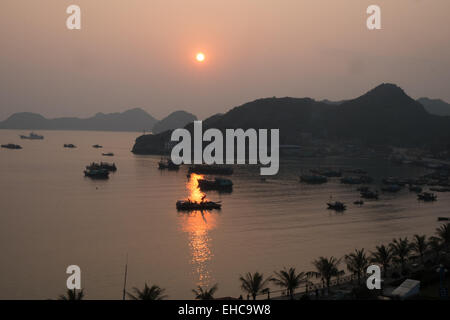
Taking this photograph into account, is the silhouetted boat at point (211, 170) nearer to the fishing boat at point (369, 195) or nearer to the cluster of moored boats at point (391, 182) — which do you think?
the cluster of moored boats at point (391, 182)

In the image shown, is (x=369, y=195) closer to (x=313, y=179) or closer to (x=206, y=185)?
(x=313, y=179)

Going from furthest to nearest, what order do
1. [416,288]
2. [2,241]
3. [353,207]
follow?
[353,207] → [2,241] → [416,288]

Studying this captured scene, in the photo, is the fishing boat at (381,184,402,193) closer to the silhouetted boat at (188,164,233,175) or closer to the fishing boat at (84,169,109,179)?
the silhouetted boat at (188,164,233,175)

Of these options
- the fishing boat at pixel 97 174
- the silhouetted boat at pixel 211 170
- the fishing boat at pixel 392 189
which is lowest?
the fishing boat at pixel 392 189

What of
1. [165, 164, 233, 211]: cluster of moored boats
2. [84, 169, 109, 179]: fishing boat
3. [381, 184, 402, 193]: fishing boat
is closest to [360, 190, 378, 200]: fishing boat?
[381, 184, 402, 193]: fishing boat

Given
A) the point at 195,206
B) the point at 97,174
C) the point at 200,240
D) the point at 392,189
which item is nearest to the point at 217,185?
the point at 195,206

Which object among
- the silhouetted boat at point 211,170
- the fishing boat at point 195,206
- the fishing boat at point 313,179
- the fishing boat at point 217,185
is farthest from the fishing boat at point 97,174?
the fishing boat at point 313,179
